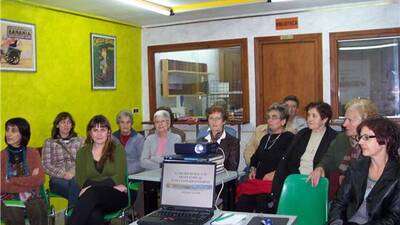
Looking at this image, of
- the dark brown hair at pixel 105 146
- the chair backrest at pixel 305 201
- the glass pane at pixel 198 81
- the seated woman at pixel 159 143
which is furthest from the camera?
the glass pane at pixel 198 81

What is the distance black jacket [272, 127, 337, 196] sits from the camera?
12.5ft

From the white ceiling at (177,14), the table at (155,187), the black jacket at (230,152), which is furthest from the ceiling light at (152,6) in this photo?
the table at (155,187)

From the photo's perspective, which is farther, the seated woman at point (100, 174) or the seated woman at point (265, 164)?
the seated woman at point (265, 164)

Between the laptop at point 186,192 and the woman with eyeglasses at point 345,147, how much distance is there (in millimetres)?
1405

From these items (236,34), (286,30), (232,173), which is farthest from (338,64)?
(232,173)

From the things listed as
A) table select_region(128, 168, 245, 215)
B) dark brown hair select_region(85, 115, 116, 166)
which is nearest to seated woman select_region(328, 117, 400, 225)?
table select_region(128, 168, 245, 215)

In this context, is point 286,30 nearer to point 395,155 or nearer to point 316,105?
point 316,105

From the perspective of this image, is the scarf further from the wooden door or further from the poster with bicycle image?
the wooden door

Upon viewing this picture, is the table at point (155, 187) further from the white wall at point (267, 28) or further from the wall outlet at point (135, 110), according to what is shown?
the wall outlet at point (135, 110)

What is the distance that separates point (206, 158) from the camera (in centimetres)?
291

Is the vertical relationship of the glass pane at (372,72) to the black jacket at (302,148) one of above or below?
above

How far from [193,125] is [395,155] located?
4.19 metres

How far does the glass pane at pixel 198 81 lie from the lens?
652cm

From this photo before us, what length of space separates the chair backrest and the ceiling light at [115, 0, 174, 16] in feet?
9.33
